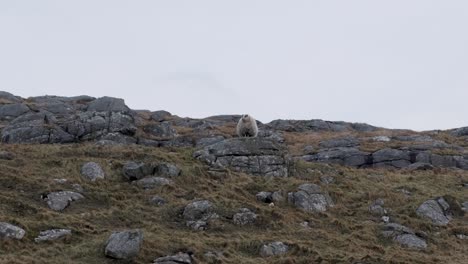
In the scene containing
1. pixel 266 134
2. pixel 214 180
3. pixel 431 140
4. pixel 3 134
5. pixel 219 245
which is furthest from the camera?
pixel 266 134

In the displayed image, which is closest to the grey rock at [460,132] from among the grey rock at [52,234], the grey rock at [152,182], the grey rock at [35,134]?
the grey rock at [35,134]

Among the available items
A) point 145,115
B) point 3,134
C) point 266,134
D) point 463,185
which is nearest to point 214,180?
point 463,185

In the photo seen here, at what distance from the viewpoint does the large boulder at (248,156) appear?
3139 cm

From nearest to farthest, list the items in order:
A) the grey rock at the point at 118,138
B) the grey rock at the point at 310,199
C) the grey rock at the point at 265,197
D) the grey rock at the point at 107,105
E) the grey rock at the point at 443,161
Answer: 1. the grey rock at the point at 310,199
2. the grey rock at the point at 265,197
3. the grey rock at the point at 118,138
4. the grey rock at the point at 443,161
5. the grey rock at the point at 107,105

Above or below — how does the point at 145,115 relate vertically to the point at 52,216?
above

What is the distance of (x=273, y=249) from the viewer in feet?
70.3

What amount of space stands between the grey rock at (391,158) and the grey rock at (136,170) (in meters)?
24.3

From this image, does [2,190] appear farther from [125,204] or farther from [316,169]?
[316,169]

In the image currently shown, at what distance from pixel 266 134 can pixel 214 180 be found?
33093 mm

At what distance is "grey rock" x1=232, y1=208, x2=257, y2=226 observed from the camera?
2422 centimetres

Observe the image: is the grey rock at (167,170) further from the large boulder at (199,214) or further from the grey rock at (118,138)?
the grey rock at (118,138)

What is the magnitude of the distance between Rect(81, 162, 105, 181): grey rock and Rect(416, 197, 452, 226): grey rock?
1562cm

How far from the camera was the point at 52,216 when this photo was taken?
22.2 meters

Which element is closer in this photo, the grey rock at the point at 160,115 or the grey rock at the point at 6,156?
Result: the grey rock at the point at 6,156
